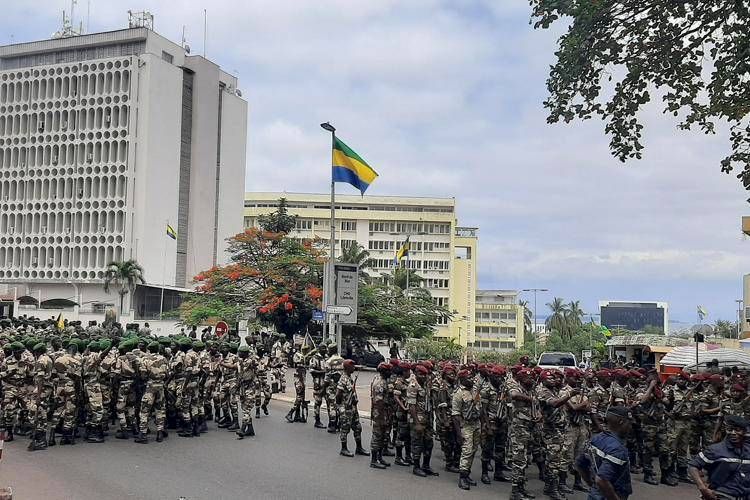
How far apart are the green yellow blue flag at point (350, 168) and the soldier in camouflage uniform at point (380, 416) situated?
11.2 metres

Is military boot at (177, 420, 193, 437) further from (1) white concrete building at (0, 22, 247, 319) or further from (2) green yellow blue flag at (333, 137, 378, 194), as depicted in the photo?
(1) white concrete building at (0, 22, 247, 319)

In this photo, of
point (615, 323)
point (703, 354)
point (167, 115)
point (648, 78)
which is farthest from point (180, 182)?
point (615, 323)

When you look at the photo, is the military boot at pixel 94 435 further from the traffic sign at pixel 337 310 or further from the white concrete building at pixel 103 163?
the white concrete building at pixel 103 163

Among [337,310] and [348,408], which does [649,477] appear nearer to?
[348,408]

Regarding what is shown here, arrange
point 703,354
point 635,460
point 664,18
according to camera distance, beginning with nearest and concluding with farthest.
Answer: point 664,18
point 635,460
point 703,354

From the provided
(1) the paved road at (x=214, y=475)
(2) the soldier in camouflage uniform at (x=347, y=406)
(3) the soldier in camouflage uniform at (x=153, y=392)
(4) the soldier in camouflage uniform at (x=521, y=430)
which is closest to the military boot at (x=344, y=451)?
(2) the soldier in camouflage uniform at (x=347, y=406)

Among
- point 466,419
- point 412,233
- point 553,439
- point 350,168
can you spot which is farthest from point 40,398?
point 412,233

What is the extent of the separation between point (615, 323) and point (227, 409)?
127119 millimetres

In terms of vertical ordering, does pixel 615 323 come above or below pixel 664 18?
below

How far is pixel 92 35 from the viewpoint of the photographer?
64625 mm

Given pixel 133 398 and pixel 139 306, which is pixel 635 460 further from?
pixel 139 306

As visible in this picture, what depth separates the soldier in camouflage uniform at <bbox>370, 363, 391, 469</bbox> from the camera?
39.8 ft

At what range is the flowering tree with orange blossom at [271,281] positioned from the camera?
37250 mm

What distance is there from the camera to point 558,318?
96.2 m
